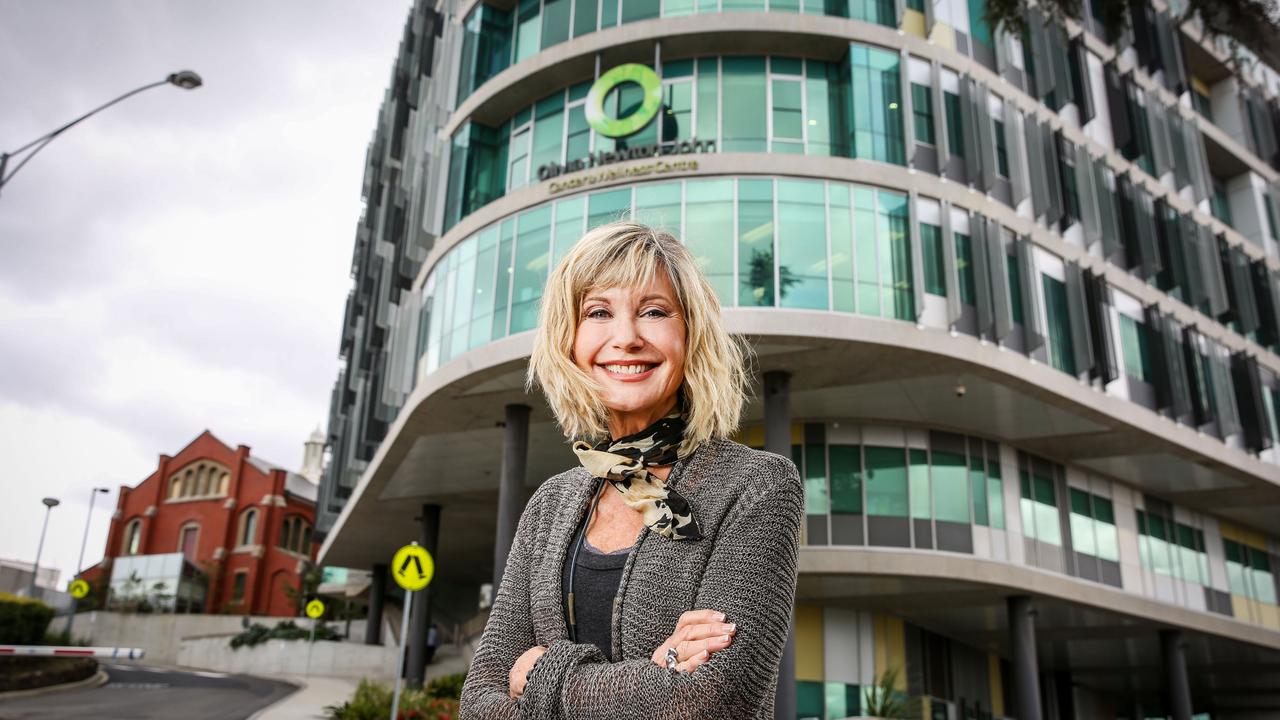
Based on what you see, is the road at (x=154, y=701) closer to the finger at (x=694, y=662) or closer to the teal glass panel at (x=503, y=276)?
the teal glass panel at (x=503, y=276)

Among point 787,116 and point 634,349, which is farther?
point 787,116

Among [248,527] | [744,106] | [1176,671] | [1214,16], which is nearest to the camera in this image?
[1214,16]

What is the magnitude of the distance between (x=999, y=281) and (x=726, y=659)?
2045 cm

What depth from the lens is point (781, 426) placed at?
66.0 ft

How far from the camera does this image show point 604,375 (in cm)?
236

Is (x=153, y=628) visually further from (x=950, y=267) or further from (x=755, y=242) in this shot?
(x=950, y=267)

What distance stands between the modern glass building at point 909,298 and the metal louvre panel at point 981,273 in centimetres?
9

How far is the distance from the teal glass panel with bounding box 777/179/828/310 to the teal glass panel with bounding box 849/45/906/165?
5.75ft

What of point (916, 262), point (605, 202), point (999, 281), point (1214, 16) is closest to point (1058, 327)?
point (999, 281)

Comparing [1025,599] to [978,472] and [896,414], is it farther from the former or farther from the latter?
[896,414]

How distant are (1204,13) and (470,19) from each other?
19683mm

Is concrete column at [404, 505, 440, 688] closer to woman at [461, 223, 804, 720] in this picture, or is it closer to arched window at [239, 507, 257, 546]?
woman at [461, 223, 804, 720]

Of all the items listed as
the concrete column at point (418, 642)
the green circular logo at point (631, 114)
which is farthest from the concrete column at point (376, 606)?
the green circular logo at point (631, 114)

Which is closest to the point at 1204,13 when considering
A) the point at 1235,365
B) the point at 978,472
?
the point at 978,472
